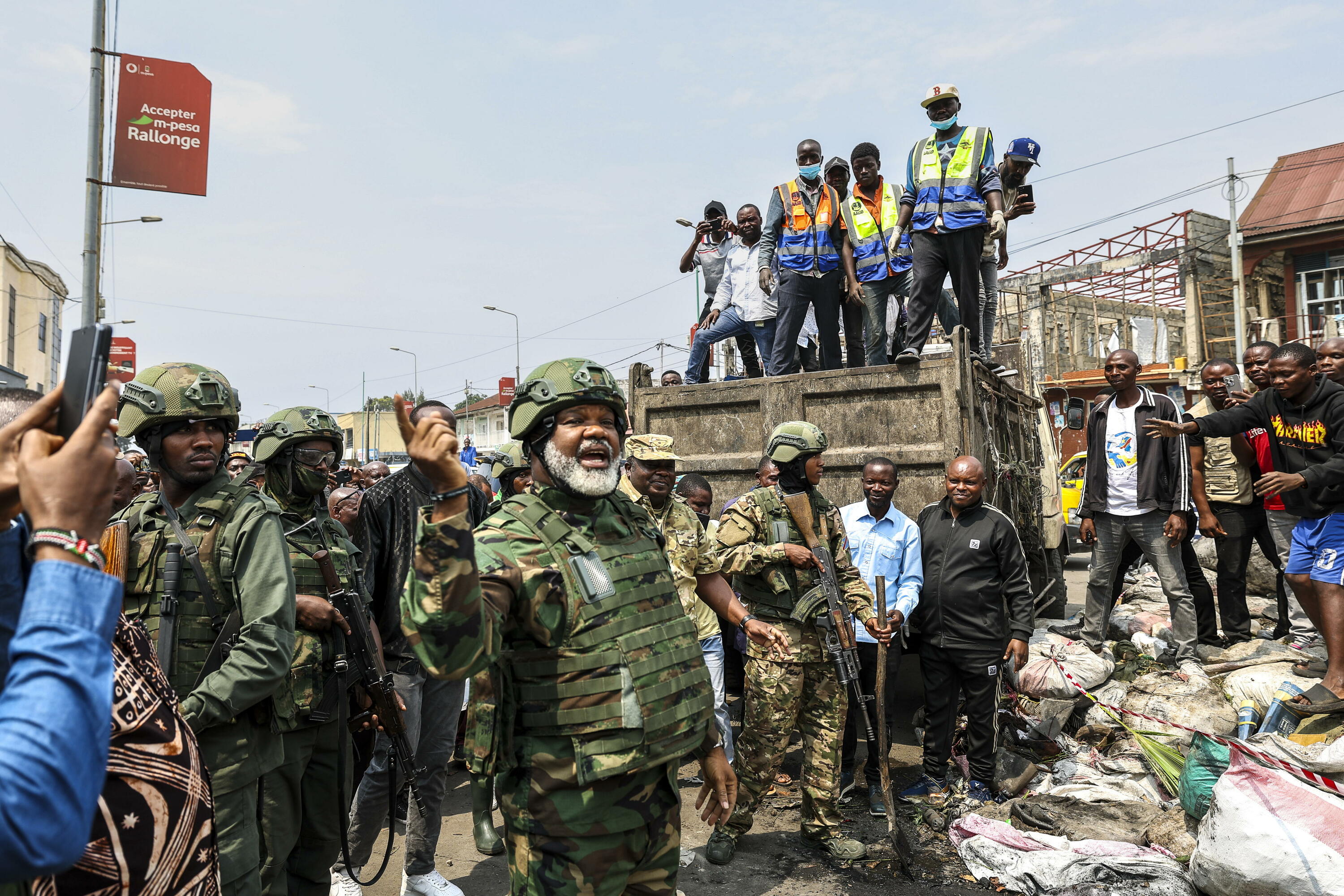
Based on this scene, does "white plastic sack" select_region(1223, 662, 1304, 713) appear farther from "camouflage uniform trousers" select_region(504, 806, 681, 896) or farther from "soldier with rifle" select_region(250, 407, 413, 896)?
"soldier with rifle" select_region(250, 407, 413, 896)

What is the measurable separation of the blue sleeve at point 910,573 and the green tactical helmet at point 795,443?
93 cm

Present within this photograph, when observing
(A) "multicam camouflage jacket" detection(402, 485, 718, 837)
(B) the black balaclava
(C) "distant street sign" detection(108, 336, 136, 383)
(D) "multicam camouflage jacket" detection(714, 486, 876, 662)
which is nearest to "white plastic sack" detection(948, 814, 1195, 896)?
(D) "multicam camouflage jacket" detection(714, 486, 876, 662)

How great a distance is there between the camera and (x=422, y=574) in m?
1.92

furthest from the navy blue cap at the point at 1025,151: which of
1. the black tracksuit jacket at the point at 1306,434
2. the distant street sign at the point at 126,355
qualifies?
the distant street sign at the point at 126,355

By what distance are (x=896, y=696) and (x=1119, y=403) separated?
278 cm

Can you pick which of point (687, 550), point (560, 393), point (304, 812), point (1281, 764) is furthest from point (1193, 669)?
point (304, 812)

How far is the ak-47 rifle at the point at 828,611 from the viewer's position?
4.38 m

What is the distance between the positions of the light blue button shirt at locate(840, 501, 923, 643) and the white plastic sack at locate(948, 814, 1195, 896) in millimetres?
1239

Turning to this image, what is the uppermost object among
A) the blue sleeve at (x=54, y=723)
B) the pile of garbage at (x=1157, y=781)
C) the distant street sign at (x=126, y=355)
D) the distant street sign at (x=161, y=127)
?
the distant street sign at (x=161, y=127)

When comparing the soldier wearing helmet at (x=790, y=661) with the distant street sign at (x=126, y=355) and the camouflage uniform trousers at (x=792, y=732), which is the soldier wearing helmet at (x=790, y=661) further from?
the distant street sign at (x=126, y=355)

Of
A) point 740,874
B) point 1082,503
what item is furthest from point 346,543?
point 1082,503

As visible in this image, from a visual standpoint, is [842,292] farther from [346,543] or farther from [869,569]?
[346,543]

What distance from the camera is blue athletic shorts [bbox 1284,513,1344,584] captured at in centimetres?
466

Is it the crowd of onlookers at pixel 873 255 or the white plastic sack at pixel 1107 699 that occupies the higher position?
the crowd of onlookers at pixel 873 255
